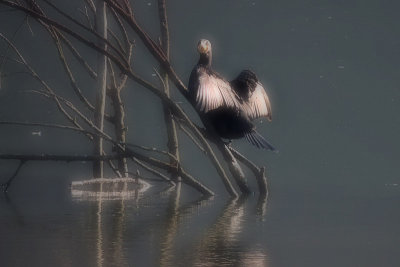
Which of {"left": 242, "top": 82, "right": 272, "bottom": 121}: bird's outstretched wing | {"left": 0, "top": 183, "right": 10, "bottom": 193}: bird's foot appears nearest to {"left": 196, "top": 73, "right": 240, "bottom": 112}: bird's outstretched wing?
{"left": 242, "top": 82, "right": 272, "bottom": 121}: bird's outstretched wing

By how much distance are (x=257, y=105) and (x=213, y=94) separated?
661mm

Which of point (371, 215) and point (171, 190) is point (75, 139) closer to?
point (171, 190)

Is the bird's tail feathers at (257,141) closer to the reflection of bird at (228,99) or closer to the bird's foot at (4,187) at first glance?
the reflection of bird at (228,99)

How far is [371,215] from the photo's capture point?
16.9 ft

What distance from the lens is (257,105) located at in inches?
234

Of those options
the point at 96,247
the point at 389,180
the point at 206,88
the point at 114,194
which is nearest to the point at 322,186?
the point at 389,180

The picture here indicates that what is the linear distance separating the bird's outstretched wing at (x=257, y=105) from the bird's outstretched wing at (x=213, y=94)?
23 cm

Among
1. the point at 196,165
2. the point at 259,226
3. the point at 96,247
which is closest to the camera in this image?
the point at 96,247

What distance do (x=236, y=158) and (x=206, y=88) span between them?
87cm

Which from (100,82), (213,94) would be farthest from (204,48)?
(100,82)

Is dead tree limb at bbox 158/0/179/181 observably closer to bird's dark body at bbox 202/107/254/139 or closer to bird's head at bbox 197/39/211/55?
bird's head at bbox 197/39/211/55

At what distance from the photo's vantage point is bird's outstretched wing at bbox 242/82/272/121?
5.80 metres

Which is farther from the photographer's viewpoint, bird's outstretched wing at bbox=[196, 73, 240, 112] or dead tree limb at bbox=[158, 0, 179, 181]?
dead tree limb at bbox=[158, 0, 179, 181]

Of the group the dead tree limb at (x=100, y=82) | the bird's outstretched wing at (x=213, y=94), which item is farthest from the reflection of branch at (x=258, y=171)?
the dead tree limb at (x=100, y=82)
